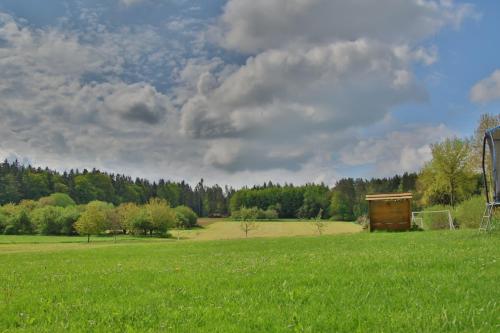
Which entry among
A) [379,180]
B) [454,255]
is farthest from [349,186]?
[454,255]

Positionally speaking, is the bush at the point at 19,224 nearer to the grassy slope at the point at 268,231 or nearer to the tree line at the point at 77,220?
the tree line at the point at 77,220

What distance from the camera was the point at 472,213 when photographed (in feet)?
136

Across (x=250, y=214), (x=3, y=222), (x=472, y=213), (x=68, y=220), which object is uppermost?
(x=472, y=213)

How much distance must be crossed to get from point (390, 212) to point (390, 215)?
277mm

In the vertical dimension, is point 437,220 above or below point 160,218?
above

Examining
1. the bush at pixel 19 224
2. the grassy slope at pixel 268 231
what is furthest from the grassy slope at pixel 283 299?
the bush at pixel 19 224

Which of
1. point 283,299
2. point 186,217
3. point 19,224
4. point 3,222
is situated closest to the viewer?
point 283,299

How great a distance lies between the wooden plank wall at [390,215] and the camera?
3878 centimetres

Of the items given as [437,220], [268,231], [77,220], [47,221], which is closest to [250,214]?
[268,231]

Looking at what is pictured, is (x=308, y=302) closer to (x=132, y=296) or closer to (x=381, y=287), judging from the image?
(x=381, y=287)

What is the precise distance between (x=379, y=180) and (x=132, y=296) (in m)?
166

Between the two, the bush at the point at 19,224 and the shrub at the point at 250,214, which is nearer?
the bush at the point at 19,224

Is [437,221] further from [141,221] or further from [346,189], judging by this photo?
[346,189]

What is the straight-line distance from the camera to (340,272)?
10531 millimetres
